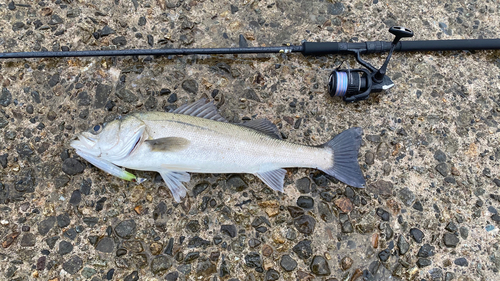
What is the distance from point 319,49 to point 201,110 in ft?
4.57

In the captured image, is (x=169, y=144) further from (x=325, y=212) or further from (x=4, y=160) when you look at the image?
(x=4, y=160)

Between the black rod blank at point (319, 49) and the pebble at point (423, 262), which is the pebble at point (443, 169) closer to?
the pebble at point (423, 262)

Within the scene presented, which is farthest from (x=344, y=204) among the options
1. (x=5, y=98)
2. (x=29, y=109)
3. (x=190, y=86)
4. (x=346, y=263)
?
(x=5, y=98)

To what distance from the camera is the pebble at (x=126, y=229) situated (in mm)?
2809

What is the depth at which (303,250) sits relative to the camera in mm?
2836

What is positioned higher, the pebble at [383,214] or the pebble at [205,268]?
the pebble at [383,214]

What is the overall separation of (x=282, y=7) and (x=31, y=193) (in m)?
3.25

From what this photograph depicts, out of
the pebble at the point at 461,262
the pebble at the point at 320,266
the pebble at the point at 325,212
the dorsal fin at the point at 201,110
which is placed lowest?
the pebble at the point at 320,266

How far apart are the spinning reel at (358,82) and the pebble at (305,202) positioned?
107 cm

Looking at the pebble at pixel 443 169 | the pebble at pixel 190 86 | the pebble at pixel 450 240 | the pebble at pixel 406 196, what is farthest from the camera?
the pebble at pixel 190 86

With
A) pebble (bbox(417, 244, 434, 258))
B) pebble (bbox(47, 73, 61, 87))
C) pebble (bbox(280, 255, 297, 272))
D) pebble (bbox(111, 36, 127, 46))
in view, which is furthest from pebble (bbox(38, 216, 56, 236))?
pebble (bbox(417, 244, 434, 258))

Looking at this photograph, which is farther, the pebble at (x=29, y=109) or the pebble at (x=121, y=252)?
the pebble at (x=29, y=109)

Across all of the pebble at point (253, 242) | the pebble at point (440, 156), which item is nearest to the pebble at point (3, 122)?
the pebble at point (253, 242)

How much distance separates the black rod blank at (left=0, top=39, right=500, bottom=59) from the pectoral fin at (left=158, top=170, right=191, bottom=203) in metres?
1.24
